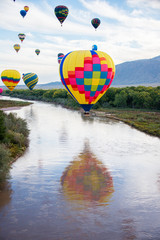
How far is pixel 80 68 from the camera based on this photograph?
35.3 m

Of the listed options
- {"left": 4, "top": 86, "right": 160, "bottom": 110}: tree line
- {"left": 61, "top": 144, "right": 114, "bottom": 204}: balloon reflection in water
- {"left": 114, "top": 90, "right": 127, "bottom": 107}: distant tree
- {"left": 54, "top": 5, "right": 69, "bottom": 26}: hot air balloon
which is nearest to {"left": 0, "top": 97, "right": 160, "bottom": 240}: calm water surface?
{"left": 61, "top": 144, "right": 114, "bottom": 204}: balloon reflection in water

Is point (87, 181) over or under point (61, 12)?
under

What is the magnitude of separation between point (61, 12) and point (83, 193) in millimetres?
44413

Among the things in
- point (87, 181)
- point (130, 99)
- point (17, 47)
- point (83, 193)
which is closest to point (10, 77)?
point (17, 47)

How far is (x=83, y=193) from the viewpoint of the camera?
1841 centimetres

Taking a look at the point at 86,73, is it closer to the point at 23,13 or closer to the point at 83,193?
the point at 83,193

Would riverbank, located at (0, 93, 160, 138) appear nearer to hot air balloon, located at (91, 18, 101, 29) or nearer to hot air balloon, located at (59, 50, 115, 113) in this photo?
hot air balloon, located at (59, 50, 115, 113)

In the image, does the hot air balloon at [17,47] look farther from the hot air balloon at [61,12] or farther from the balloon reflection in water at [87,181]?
the balloon reflection in water at [87,181]

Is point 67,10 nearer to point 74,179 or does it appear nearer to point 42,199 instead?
point 74,179

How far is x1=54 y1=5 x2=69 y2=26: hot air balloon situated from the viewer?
54750mm

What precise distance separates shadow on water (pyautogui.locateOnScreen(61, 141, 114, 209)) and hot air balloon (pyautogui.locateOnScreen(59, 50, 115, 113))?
478 inches

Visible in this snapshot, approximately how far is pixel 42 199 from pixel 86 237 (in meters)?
4.81

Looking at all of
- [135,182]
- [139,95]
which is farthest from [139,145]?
[139,95]

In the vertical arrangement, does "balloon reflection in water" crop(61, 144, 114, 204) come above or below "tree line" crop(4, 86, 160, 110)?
below
